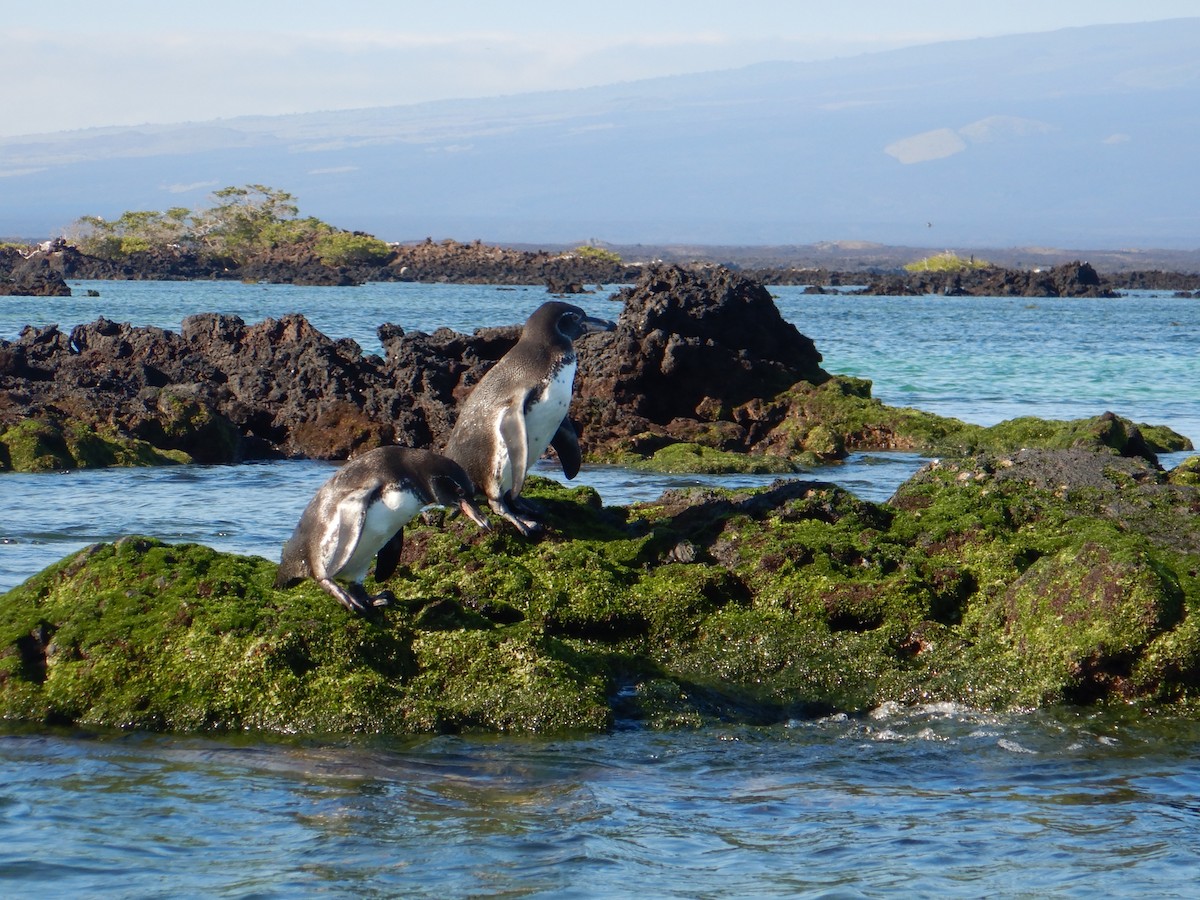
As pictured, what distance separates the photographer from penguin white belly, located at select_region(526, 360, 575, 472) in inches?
344

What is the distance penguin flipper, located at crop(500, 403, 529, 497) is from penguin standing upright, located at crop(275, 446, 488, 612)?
846mm

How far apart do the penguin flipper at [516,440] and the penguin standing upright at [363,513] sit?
2.78 ft

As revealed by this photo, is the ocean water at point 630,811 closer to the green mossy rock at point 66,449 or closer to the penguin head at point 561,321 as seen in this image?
the penguin head at point 561,321

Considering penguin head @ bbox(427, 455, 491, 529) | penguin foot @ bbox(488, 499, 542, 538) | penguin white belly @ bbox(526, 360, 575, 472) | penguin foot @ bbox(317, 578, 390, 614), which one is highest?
penguin white belly @ bbox(526, 360, 575, 472)

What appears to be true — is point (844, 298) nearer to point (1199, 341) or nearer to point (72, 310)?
point (1199, 341)

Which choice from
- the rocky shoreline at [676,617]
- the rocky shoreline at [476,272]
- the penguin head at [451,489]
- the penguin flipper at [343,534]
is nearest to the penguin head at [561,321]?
the rocky shoreline at [676,617]

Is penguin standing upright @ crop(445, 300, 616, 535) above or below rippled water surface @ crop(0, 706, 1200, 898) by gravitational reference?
above

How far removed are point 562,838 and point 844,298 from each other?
6346cm

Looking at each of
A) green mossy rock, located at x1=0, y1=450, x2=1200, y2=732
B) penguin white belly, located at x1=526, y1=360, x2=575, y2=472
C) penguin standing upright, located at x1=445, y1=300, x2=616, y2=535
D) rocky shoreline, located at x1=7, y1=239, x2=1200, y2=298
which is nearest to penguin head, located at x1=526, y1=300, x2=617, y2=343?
penguin standing upright, located at x1=445, y1=300, x2=616, y2=535

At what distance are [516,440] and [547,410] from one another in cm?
43

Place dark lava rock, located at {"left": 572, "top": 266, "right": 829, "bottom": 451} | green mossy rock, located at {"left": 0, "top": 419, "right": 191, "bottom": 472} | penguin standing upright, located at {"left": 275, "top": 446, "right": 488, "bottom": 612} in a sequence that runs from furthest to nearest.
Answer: dark lava rock, located at {"left": 572, "top": 266, "right": 829, "bottom": 451}
green mossy rock, located at {"left": 0, "top": 419, "right": 191, "bottom": 472}
penguin standing upright, located at {"left": 275, "top": 446, "right": 488, "bottom": 612}

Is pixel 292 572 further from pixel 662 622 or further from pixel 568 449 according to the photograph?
pixel 568 449

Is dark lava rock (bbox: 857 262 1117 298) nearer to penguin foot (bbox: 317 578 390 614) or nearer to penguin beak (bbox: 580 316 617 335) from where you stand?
penguin beak (bbox: 580 316 617 335)

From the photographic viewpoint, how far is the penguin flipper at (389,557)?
7.61 meters
